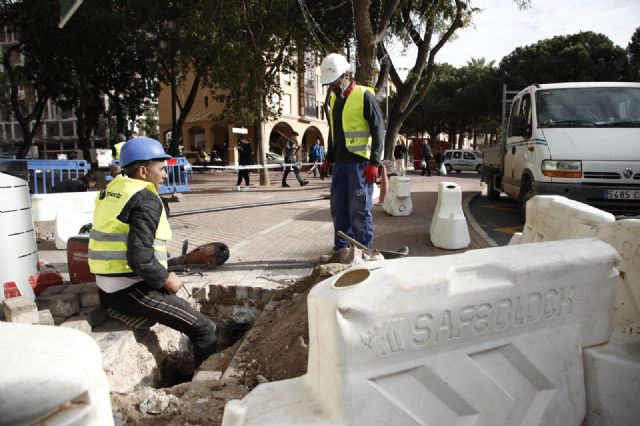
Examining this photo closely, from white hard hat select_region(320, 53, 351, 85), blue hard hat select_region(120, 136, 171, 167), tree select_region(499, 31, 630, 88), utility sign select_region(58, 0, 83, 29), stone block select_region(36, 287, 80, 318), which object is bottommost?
stone block select_region(36, 287, 80, 318)

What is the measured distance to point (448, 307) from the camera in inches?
72.9

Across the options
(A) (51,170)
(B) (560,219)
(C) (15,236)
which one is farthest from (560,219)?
(A) (51,170)

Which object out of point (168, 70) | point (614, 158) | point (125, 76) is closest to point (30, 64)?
point (125, 76)

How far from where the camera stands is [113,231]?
3.29 meters

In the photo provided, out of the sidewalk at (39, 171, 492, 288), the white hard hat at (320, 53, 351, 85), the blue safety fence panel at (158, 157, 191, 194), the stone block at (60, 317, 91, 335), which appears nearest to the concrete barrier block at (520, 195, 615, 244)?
the sidewalk at (39, 171, 492, 288)

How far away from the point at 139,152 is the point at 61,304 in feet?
4.29

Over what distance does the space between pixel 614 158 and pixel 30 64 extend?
24531 millimetres

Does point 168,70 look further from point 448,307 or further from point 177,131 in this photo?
point 448,307

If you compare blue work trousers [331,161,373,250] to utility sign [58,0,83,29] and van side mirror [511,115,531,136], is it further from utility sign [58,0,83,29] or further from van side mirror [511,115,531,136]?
utility sign [58,0,83,29]

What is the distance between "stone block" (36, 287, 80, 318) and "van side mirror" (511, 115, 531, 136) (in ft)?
21.9

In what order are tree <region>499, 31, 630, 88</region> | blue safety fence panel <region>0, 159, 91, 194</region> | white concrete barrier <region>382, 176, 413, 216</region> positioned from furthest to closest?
1. tree <region>499, 31, 630, 88</region>
2. white concrete barrier <region>382, 176, 413, 216</region>
3. blue safety fence panel <region>0, 159, 91, 194</region>

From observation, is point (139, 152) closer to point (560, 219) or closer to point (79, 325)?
point (79, 325)

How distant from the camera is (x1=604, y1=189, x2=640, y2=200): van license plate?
6.58m

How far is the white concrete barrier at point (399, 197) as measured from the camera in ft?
30.7
